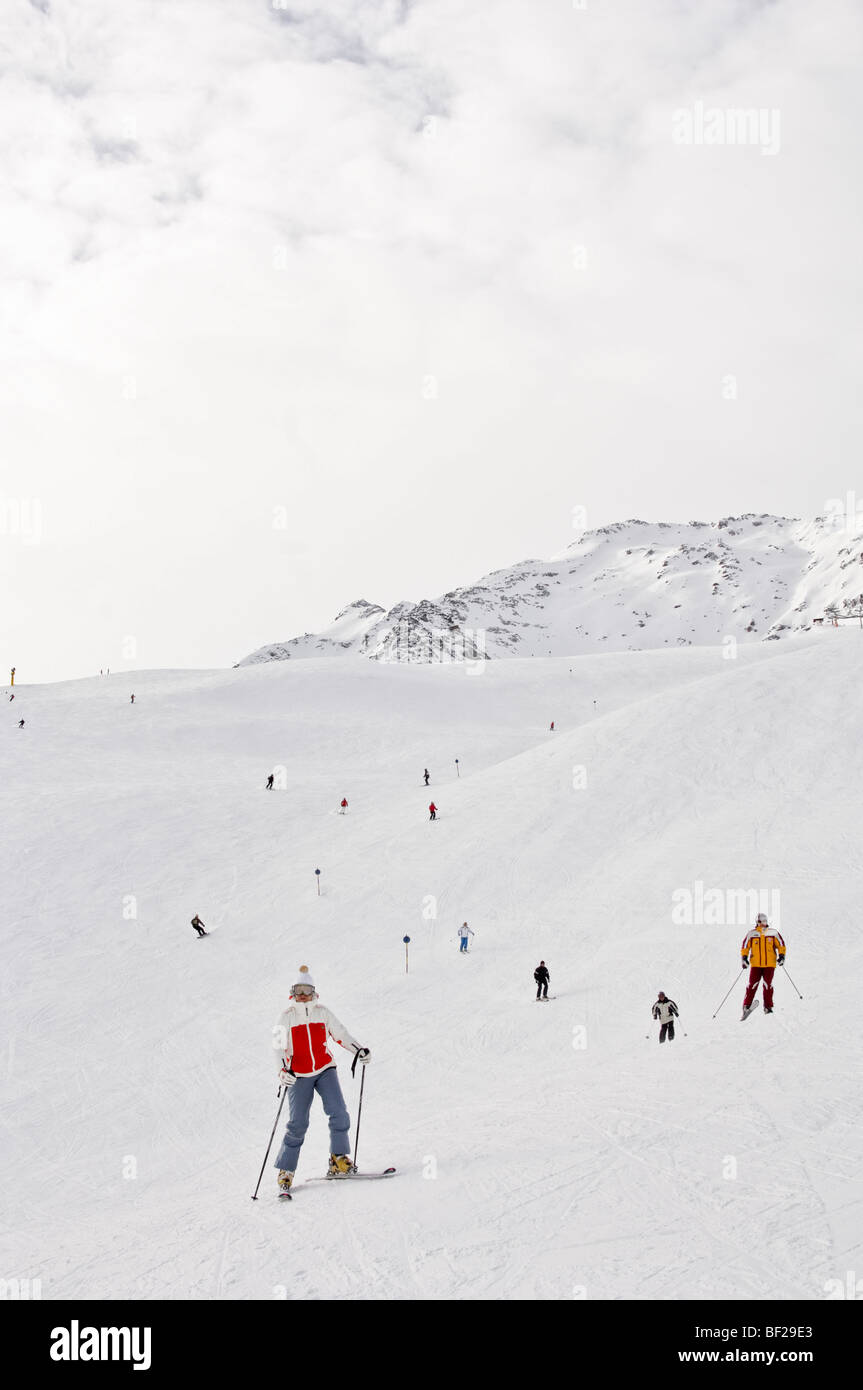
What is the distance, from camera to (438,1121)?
36.0 ft

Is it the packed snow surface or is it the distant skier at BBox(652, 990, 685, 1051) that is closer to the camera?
the packed snow surface

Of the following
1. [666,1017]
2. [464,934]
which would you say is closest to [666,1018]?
[666,1017]

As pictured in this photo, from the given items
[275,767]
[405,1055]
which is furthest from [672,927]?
[275,767]

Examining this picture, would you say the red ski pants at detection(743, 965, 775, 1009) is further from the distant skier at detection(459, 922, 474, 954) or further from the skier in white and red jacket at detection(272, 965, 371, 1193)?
the distant skier at detection(459, 922, 474, 954)

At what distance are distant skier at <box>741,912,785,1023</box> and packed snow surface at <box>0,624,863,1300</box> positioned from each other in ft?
1.69

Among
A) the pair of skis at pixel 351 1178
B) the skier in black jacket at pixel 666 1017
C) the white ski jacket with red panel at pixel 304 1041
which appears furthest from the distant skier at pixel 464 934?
the white ski jacket with red panel at pixel 304 1041

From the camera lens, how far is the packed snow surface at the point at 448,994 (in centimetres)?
633

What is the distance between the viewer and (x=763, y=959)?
527 inches

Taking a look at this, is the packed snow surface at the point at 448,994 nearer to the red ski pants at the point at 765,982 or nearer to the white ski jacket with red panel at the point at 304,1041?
the red ski pants at the point at 765,982

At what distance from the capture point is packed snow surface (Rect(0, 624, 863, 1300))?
633cm

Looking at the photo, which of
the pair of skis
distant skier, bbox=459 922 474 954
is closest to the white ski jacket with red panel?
the pair of skis

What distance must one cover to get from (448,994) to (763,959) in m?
9.37

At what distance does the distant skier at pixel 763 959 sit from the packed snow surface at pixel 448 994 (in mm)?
516
